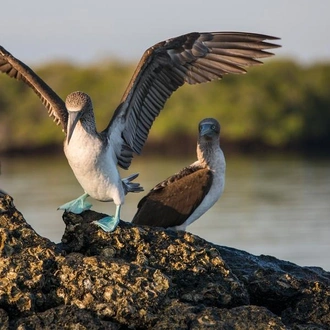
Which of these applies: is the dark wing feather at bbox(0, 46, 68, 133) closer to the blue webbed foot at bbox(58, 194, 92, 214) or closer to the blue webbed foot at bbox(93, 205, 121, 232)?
the blue webbed foot at bbox(58, 194, 92, 214)

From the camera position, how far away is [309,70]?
60.3m

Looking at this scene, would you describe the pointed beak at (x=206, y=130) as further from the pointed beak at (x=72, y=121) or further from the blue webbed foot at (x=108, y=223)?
the blue webbed foot at (x=108, y=223)

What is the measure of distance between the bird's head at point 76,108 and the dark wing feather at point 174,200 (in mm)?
2483

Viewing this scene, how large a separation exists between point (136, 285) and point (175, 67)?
12.9 feet

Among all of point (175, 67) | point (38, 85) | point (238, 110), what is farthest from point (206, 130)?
point (238, 110)

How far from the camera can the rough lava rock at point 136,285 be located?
780 cm

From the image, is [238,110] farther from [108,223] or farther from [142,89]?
[108,223]

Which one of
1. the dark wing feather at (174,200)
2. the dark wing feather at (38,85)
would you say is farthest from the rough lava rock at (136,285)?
the dark wing feather at (174,200)

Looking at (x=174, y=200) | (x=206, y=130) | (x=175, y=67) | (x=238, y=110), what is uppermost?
(x=238, y=110)

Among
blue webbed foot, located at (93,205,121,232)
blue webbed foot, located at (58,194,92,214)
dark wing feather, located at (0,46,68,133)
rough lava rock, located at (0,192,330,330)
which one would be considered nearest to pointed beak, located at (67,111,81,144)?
blue webbed foot, located at (58,194,92,214)

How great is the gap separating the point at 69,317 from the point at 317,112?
48.2 metres

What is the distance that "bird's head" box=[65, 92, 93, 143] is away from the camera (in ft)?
32.3

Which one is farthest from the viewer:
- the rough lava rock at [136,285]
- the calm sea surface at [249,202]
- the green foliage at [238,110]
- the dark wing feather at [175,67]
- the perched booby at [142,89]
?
the green foliage at [238,110]

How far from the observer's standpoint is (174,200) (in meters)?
12.4
